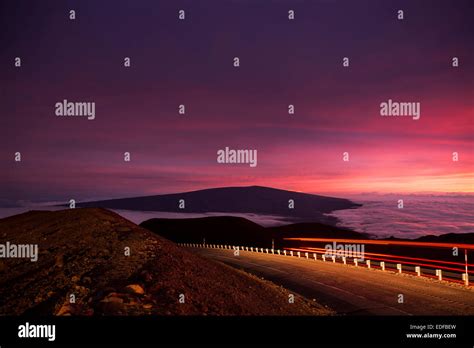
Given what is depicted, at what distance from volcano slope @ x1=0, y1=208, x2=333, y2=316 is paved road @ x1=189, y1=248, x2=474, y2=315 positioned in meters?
1.64

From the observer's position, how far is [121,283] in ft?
46.7

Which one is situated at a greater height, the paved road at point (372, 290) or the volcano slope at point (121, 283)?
the volcano slope at point (121, 283)

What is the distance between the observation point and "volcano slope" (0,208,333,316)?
1270 cm

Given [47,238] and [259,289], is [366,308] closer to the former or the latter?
[259,289]

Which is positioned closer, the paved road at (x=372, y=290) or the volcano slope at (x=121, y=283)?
the volcano slope at (x=121, y=283)

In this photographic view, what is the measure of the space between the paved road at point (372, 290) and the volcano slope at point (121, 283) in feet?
5.38

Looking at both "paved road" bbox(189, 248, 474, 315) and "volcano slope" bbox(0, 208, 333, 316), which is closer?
"volcano slope" bbox(0, 208, 333, 316)

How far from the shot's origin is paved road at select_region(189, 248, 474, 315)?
1662 cm

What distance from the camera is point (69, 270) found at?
17.5 meters

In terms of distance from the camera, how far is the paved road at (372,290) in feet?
54.5

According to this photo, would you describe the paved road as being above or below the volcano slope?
below

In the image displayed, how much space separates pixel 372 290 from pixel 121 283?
1179 centimetres

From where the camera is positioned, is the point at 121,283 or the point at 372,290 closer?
the point at 121,283

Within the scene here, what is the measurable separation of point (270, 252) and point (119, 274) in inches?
1492
